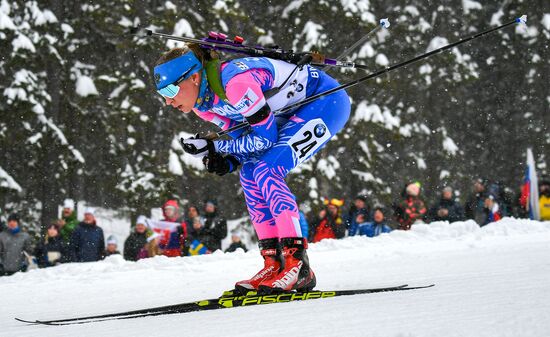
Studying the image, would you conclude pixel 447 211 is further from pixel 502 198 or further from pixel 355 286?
pixel 355 286

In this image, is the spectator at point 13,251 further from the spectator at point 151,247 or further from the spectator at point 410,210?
the spectator at point 410,210

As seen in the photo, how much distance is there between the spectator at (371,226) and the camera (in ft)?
36.2

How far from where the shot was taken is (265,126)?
4.41 m

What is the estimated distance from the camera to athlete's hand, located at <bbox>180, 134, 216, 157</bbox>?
4858mm

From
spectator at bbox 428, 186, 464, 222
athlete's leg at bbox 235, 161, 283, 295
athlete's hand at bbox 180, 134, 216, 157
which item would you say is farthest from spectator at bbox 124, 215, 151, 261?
athlete's leg at bbox 235, 161, 283, 295

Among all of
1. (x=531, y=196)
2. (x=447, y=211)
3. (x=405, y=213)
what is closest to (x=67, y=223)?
(x=405, y=213)

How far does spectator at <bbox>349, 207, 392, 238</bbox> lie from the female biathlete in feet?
20.5

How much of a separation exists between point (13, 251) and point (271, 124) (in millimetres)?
6973

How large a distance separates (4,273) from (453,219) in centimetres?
688

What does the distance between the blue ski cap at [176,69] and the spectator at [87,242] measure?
6333mm

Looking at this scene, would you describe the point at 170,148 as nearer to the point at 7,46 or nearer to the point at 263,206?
the point at 7,46

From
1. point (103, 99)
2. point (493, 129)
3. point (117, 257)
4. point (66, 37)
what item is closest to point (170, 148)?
point (103, 99)

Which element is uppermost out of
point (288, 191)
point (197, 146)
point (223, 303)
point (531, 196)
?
point (531, 196)

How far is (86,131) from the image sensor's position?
666 inches
